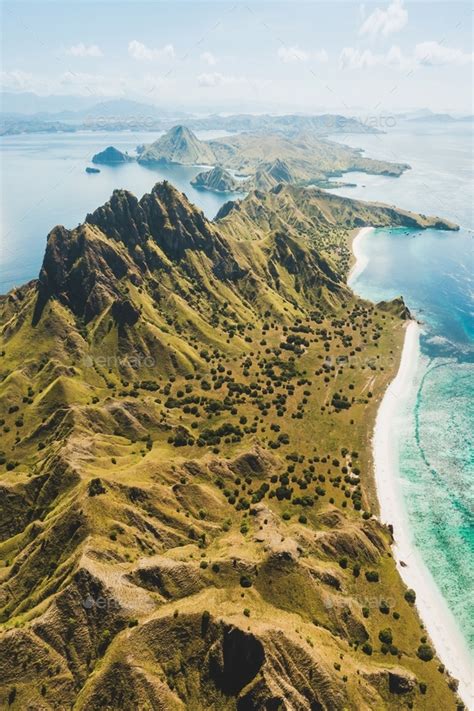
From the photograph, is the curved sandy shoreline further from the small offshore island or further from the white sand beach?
the small offshore island

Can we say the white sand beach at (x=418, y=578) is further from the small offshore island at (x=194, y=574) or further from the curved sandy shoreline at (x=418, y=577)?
the small offshore island at (x=194, y=574)

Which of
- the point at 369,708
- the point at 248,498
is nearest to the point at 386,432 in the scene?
the point at 248,498

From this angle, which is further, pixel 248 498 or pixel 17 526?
pixel 248 498

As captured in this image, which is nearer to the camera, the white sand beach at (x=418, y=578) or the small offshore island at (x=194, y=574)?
the small offshore island at (x=194, y=574)

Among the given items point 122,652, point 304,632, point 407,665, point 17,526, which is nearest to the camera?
point 122,652

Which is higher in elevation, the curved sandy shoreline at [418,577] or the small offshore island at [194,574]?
the small offshore island at [194,574]

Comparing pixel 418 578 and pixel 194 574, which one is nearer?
pixel 194 574

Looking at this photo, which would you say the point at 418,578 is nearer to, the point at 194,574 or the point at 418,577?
the point at 418,577

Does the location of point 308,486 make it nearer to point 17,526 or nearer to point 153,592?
point 153,592

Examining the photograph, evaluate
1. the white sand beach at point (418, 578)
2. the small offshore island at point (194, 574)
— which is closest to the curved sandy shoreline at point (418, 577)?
the white sand beach at point (418, 578)

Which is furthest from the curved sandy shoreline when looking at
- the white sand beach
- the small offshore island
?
the small offshore island

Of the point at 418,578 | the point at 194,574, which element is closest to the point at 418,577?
the point at 418,578
